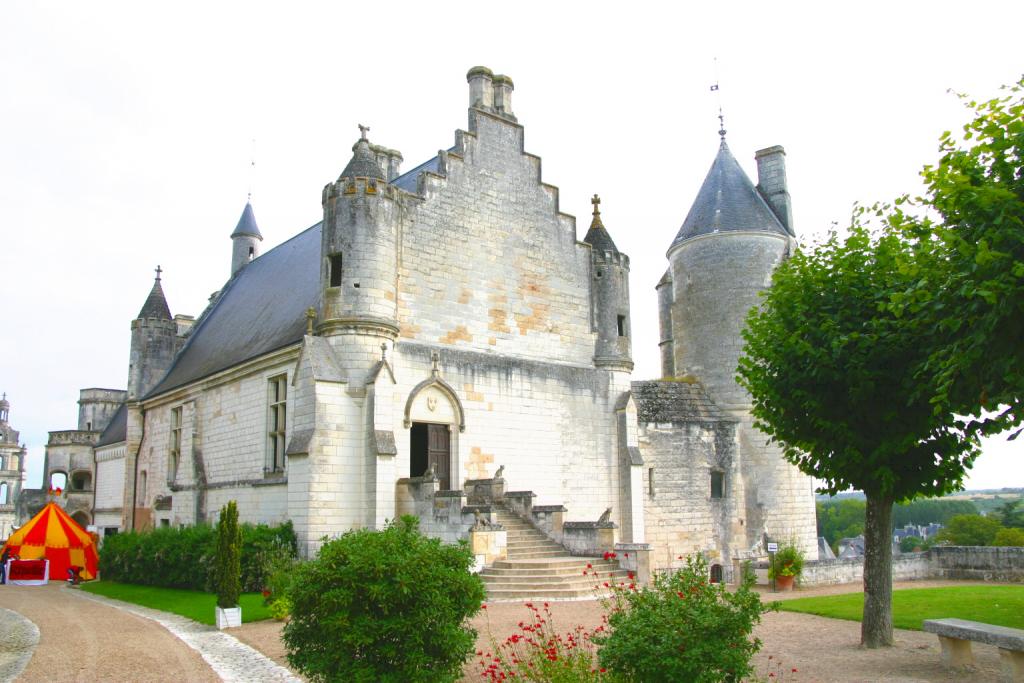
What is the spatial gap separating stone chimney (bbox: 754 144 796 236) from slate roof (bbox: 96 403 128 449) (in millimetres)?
30849

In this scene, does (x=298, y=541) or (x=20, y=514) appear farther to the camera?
(x=20, y=514)

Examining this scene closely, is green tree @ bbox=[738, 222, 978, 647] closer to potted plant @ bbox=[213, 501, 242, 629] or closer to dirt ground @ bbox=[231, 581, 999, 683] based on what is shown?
dirt ground @ bbox=[231, 581, 999, 683]

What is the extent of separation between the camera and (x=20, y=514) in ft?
164

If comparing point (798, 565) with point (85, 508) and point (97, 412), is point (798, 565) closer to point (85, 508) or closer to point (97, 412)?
point (85, 508)

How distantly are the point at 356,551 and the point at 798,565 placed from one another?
16419 millimetres

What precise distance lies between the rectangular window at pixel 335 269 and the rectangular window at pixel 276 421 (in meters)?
3.07

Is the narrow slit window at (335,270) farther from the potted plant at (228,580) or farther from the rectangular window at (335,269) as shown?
the potted plant at (228,580)

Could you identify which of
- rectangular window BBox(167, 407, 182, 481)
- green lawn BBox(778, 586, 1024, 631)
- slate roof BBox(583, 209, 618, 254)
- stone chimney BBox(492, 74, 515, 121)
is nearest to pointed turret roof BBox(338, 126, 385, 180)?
stone chimney BBox(492, 74, 515, 121)

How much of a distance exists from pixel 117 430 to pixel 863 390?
39703 mm

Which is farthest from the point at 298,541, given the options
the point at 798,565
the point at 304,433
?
the point at 798,565

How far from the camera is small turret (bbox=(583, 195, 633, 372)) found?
Result: 24453mm

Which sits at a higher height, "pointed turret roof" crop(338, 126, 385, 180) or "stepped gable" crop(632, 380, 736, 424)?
"pointed turret roof" crop(338, 126, 385, 180)

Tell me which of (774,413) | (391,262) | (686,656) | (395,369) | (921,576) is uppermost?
(391,262)

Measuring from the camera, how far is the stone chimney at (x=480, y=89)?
23.3 meters
